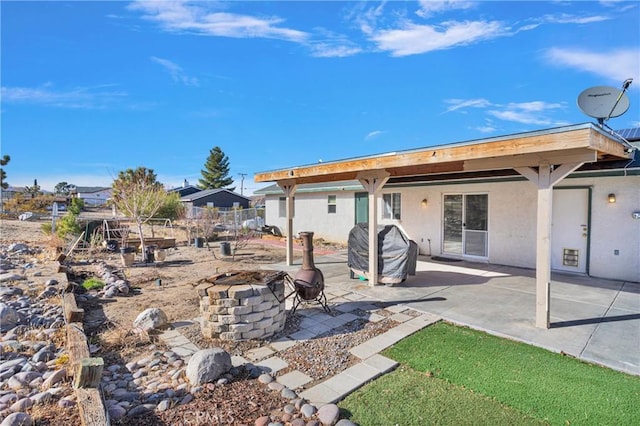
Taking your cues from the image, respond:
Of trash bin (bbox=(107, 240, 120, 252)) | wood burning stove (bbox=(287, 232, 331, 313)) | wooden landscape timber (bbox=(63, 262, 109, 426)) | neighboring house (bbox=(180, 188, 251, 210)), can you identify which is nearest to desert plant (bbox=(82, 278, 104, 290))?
wooden landscape timber (bbox=(63, 262, 109, 426))

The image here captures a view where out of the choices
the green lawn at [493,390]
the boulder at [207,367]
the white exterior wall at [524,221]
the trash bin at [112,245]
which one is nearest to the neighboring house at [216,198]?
the trash bin at [112,245]

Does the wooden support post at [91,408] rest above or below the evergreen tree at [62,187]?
below

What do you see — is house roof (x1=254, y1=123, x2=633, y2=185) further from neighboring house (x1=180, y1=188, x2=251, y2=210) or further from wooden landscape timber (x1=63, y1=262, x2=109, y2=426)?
neighboring house (x1=180, y1=188, x2=251, y2=210)

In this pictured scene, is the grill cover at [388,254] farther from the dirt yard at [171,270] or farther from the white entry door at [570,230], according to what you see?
the white entry door at [570,230]

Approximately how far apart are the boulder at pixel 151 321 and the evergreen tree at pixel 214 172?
4220 cm

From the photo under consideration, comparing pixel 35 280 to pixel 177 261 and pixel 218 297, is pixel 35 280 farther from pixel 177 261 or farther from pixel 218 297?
pixel 218 297

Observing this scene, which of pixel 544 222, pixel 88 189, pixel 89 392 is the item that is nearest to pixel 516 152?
pixel 544 222

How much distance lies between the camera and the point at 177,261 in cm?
996

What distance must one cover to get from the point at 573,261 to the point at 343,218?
7.70 meters

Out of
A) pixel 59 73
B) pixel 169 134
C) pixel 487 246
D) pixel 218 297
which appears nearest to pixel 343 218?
pixel 487 246

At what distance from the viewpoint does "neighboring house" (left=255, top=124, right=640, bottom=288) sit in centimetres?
420

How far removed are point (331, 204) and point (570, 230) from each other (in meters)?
8.38

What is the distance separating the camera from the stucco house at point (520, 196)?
411 centimetres

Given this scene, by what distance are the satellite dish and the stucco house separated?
0.84 metres
